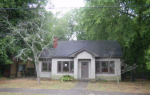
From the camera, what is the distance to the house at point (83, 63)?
19.3 meters

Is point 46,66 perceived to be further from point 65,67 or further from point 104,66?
point 104,66

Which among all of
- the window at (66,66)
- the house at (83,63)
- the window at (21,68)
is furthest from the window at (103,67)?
the window at (21,68)

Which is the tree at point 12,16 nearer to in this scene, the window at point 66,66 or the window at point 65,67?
the window at point 65,67

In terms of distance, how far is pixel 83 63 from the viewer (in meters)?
20.1

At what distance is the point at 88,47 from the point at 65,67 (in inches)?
187

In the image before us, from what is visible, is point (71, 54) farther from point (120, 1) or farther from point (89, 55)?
point (120, 1)

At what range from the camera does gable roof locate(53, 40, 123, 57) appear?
20562 millimetres

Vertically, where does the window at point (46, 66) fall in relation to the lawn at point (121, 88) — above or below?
above

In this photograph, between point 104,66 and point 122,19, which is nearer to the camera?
point 122,19

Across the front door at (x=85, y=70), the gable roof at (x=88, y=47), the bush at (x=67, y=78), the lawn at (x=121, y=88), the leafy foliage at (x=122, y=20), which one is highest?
the leafy foliage at (x=122, y=20)

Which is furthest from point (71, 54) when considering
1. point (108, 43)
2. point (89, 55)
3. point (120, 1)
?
point (120, 1)

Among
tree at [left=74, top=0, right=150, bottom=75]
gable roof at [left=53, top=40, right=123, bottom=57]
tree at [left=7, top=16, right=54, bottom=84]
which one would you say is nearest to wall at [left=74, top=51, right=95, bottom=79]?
gable roof at [left=53, top=40, right=123, bottom=57]

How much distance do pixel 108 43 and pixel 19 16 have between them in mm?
13842

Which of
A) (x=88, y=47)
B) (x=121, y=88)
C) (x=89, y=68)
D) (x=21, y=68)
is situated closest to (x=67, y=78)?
(x=89, y=68)
